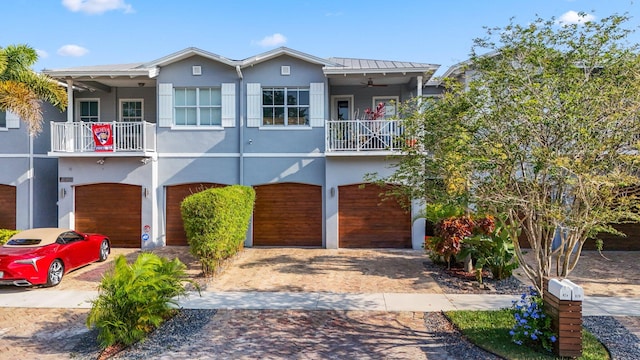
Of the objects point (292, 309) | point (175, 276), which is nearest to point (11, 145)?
point (175, 276)

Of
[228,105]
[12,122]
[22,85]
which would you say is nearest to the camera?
[22,85]

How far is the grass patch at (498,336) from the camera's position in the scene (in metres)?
5.83

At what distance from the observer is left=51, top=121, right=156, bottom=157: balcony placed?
1434cm

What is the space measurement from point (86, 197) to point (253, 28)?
354 inches

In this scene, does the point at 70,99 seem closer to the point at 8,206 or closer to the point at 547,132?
the point at 8,206

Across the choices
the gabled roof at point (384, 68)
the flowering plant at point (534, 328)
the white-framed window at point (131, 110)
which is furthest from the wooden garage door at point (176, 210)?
the flowering plant at point (534, 328)

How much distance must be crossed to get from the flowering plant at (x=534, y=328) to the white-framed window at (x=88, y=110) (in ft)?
54.5

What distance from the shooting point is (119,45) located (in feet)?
51.2

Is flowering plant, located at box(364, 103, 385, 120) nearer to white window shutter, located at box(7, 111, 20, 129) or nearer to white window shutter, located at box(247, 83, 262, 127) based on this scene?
white window shutter, located at box(247, 83, 262, 127)

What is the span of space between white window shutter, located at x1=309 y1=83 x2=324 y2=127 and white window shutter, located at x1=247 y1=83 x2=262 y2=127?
1921mm

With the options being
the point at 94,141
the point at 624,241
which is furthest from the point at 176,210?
the point at 624,241

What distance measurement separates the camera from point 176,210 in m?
15.1

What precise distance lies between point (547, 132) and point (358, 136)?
28.5 feet

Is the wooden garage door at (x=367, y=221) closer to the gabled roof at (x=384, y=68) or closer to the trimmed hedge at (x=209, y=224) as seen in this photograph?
the gabled roof at (x=384, y=68)
